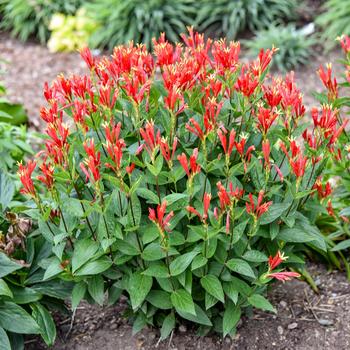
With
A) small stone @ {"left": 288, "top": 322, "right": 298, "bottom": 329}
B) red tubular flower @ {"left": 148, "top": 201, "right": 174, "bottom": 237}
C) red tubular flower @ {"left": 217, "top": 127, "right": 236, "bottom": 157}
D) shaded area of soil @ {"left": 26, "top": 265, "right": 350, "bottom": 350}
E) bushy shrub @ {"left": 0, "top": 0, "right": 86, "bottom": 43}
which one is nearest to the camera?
red tubular flower @ {"left": 148, "top": 201, "right": 174, "bottom": 237}

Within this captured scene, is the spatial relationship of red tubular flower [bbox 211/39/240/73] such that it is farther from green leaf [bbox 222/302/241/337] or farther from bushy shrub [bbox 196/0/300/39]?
bushy shrub [bbox 196/0/300/39]

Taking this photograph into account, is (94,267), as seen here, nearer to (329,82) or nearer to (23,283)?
(23,283)

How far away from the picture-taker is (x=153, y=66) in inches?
103

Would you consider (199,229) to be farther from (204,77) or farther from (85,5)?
(85,5)

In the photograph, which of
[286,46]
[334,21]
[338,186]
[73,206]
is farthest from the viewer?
[334,21]

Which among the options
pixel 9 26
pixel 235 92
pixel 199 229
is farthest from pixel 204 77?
pixel 9 26

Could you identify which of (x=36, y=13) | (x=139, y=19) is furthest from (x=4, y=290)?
(x=36, y=13)

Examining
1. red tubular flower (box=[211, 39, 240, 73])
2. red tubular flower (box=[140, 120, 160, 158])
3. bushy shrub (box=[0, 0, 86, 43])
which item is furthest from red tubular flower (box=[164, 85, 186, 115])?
bushy shrub (box=[0, 0, 86, 43])

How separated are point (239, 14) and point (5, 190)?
4808 mm

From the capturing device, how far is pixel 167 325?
2590 mm

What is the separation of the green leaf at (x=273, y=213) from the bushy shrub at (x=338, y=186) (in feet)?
0.84

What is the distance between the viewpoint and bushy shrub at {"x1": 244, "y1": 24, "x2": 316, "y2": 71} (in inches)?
251

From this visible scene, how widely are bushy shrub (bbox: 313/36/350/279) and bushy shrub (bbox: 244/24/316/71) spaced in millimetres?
2855

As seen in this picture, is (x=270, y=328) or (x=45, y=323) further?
(x=270, y=328)
